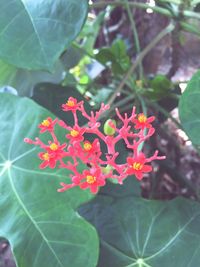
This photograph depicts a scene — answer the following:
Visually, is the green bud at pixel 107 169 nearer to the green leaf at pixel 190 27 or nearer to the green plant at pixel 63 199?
the green plant at pixel 63 199

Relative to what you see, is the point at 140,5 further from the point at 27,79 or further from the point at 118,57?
the point at 27,79

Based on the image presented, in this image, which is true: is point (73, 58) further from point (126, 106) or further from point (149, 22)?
point (149, 22)

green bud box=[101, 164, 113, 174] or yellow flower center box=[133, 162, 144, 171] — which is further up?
yellow flower center box=[133, 162, 144, 171]

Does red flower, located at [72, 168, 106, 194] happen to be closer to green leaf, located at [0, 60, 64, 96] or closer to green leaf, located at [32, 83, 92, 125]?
green leaf, located at [32, 83, 92, 125]

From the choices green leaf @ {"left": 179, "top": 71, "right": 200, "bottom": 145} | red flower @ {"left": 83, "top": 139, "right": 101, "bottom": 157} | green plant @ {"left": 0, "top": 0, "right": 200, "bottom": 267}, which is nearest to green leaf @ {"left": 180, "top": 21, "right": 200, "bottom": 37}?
green plant @ {"left": 0, "top": 0, "right": 200, "bottom": 267}

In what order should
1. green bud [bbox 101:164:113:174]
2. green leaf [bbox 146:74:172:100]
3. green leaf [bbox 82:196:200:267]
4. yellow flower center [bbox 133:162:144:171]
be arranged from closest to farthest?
yellow flower center [bbox 133:162:144:171] → green bud [bbox 101:164:113:174] → green leaf [bbox 82:196:200:267] → green leaf [bbox 146:74:172:100]

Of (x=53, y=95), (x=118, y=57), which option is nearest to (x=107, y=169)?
(x=53, y=95)
